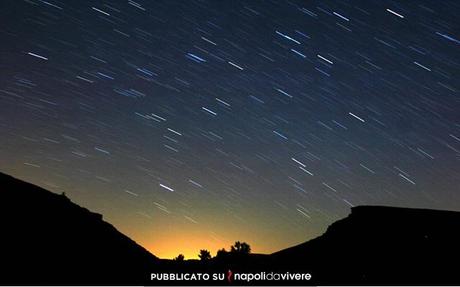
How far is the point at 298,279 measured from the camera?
1522 cm

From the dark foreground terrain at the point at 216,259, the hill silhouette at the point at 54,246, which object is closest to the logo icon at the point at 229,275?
the dark foreground terrain at the point at 216,259

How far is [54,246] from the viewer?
1645cm

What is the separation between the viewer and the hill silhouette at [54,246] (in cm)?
1498

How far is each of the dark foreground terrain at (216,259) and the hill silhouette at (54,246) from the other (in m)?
0.03

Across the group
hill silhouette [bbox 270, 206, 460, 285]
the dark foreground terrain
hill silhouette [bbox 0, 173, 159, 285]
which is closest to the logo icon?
the dark foreground terrain

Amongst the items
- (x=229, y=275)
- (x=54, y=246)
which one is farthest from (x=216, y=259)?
(x=54, y=246)

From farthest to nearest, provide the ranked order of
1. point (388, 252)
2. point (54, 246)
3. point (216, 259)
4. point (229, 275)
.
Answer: point (388, 252) → point (216, 259) → point (54, 246) → point (229, 275)

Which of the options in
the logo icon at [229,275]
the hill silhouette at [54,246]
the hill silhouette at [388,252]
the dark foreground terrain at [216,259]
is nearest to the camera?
the hill silhouette at [54,246]

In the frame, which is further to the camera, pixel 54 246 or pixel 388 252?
pixel 388 252

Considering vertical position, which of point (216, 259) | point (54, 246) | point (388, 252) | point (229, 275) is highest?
point (388, 252)

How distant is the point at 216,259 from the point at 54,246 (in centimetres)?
700

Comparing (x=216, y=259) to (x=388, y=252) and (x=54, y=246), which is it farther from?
(x=388, y=252)

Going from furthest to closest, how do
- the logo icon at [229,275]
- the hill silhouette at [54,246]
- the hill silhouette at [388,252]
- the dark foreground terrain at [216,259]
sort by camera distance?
the hill silhouette at [388,252] < the dark foreground terrain at [216,259] < the logo icon at [229,275] < the hill silhouette at [54,246]

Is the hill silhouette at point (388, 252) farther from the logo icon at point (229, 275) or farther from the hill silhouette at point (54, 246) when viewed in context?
the hill silhouette at point (54, 246)
